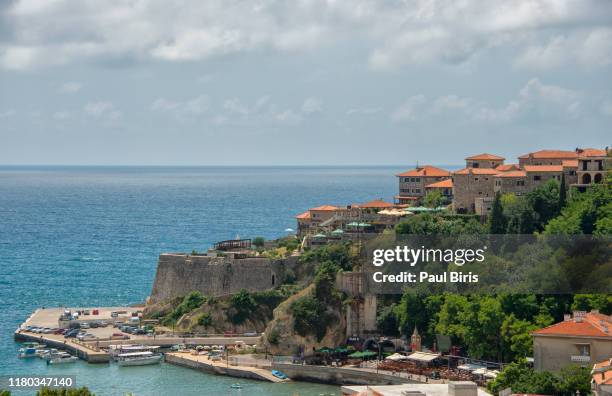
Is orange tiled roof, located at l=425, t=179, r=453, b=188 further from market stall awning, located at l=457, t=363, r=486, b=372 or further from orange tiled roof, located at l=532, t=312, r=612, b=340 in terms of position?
orange tiled roof, located at l=532, t=312, r=612, b=340

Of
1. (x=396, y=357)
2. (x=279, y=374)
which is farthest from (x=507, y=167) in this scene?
(x=279, y=374)

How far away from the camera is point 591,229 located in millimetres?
68438

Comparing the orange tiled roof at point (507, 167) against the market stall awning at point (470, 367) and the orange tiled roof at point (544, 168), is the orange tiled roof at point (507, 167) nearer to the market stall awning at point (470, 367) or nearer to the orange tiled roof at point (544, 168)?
the orange tiled roof at point (544, 168)

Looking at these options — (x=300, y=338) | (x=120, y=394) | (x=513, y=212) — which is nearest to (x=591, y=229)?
(x=513, y=212)

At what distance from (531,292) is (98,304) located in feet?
104

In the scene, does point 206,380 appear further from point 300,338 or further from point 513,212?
Answer: point 513,212

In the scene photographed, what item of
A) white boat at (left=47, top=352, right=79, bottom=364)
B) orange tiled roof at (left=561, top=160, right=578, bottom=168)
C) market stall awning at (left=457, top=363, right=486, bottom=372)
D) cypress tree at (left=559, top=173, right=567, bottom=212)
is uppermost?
orange tiled roof at (left=561, top=160, right=578, bottom=168)

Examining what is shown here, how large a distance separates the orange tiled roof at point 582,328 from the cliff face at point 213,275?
22.4m

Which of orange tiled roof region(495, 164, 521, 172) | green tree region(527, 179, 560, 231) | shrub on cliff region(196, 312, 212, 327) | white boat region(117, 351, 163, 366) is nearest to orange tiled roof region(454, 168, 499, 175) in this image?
orange tiled roof region(495, 164, 521, 172)

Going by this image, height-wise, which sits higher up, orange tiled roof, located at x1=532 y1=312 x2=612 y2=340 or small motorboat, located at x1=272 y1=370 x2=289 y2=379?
orange tiled roof, located at x1=532 y1=312 x2=612 y2=340

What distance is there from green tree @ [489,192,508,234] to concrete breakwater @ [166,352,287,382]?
1693 cm

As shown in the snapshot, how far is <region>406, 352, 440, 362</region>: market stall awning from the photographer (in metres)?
60.2

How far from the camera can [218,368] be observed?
62281 mm

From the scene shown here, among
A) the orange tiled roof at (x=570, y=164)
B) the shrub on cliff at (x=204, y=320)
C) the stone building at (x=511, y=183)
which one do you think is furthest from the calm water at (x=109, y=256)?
the orange tiled roof at (x=570, y=164)
